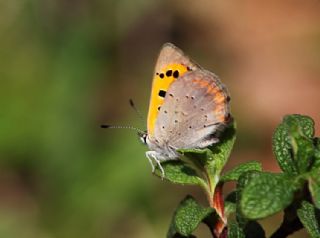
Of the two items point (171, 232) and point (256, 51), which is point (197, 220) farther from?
point (256, 51)

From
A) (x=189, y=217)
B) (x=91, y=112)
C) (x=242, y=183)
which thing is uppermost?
(x=242, y=183)

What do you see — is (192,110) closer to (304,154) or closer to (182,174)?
(182,174)

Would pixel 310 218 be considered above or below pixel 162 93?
above

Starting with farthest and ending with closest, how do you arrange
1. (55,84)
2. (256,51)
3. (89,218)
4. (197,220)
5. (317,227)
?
(256,51) → (55,84) → (89,218) → (197,220) → (317,227)

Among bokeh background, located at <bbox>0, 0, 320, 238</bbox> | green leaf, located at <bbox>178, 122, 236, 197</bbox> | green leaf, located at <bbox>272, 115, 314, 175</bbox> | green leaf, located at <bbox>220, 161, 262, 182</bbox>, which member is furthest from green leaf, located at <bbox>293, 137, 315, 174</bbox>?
bokeh background, located at <bbox>0, 0, 320, 238</bbox>

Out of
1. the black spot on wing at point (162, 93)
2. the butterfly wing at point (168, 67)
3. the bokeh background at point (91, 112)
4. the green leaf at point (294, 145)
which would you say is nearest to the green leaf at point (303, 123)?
the green leaf at point (294, 145)

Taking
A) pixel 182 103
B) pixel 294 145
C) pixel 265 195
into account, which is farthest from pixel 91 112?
pixel 265 195

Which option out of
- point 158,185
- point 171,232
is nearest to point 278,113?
point 158,185

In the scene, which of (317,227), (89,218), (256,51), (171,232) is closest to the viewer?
(317,227)
